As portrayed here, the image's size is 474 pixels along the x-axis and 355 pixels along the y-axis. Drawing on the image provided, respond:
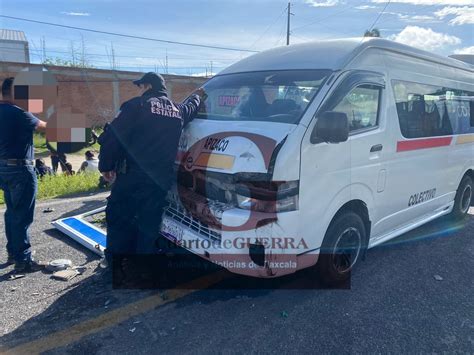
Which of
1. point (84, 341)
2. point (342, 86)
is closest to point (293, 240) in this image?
point (342, 86)

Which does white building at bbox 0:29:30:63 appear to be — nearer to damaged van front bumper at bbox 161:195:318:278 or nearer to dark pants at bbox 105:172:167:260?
dark pants at bbox 105:172:167:260

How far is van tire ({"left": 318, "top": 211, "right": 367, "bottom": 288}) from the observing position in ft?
11.1

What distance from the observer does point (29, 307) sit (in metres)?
3.23

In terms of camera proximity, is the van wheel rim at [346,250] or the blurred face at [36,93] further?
the blurred face at [36,93]

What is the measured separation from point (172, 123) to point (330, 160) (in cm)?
144

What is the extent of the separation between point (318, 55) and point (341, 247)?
1824 millimetres

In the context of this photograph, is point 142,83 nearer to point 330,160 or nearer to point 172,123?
point 172,123

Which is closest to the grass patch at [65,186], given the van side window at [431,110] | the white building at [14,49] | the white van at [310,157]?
the white van at [310,157]

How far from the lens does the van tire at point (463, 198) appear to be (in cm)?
554

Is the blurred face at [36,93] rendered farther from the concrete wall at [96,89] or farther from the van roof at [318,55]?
the concrete wall at [96,89]

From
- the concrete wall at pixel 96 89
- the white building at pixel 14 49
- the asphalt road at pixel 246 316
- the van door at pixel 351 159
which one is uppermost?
the white building at pixel 14 49

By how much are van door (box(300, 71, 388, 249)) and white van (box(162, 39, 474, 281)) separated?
0.01 metres

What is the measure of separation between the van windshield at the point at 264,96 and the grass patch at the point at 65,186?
4193 mm

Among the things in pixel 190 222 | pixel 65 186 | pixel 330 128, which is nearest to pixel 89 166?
pixel 65 186
